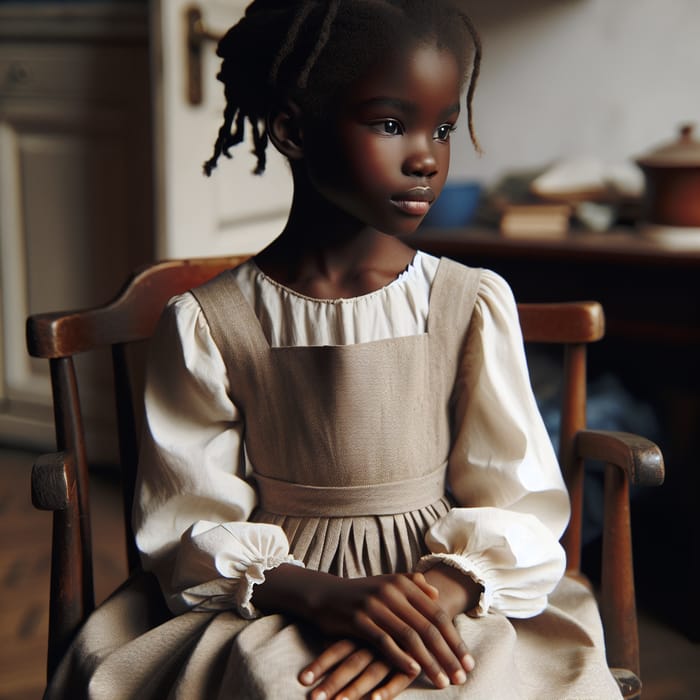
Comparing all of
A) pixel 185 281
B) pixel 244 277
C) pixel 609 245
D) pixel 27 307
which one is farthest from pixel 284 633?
pixel 27 307

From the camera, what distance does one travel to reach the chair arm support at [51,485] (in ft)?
3.23

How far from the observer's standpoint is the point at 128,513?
121cm

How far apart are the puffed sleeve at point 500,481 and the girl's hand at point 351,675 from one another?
127mm

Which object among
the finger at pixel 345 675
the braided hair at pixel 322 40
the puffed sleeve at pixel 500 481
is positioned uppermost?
the braided hair at pixel 322 40

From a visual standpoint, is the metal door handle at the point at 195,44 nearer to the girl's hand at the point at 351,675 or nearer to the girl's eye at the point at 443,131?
the girl's eye at the point at 443,131

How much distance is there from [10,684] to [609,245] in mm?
1538

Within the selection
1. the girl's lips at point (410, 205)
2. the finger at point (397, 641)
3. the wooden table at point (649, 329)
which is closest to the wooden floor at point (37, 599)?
the wooden table at point (649, 329)

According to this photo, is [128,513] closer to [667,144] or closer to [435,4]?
[435,4]

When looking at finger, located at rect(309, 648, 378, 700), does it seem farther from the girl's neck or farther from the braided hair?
the braided hair

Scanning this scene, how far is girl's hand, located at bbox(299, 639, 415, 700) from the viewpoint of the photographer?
811mm

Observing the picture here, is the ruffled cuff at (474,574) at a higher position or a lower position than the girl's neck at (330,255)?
lower

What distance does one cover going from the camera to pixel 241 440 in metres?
1.06

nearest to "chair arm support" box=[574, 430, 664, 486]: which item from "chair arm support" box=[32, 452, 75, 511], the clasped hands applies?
the clasped hands

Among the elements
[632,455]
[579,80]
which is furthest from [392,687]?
[579,80]
